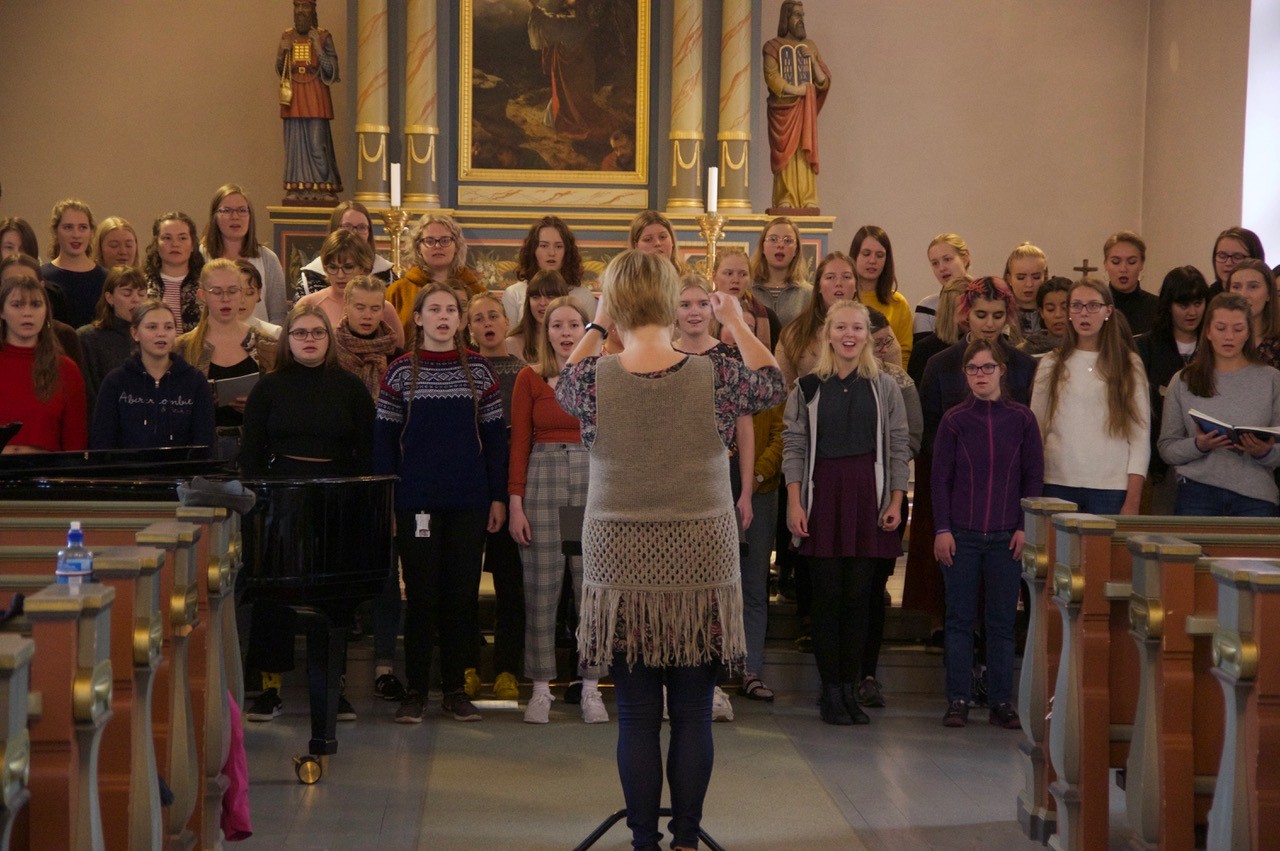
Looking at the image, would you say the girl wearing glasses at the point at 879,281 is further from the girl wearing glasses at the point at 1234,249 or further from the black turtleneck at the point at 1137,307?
the girl wearing glasses at the point at 1234,249

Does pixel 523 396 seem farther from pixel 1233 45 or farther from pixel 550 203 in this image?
pixel 1233 45

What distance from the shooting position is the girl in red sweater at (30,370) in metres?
5.18

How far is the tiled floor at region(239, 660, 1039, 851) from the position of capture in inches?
161

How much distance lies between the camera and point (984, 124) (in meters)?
12.0

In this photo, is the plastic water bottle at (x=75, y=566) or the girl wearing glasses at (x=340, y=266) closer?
the plastic water bottle at (x=75, y=566)

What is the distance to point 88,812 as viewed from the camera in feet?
7.86

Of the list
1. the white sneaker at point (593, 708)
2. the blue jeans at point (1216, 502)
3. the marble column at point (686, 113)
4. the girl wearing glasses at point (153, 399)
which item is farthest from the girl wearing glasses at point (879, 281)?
the marble column at point (686, 113)

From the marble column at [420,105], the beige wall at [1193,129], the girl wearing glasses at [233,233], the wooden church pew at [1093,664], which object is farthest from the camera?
the marble column at [420,105]

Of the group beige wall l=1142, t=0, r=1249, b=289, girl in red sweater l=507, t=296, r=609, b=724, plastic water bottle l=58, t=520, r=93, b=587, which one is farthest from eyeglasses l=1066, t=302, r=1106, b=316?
beige wall l=1142, t=0, r=1249, b=289

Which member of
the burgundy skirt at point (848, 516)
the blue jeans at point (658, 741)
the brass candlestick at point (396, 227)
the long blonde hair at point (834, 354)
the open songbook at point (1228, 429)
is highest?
the brass candlestick at point (396, 227)

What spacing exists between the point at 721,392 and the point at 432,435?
2132 mm

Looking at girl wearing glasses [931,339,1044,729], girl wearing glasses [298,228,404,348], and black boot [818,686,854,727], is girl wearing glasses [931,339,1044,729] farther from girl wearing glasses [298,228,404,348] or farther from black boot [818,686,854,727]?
girl wearing glasses [298,228,404,348]

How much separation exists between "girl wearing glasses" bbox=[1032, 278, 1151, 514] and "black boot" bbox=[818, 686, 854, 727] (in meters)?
1.17

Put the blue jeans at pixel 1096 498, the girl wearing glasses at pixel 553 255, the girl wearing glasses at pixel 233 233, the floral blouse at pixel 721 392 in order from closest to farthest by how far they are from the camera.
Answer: the floral blouse at pixel 721 392 < the blue jeans at pixel 1096 498 < the girl wearing glasses at pixel 553 255 < the girl wearing glasses at pixel 233 233
